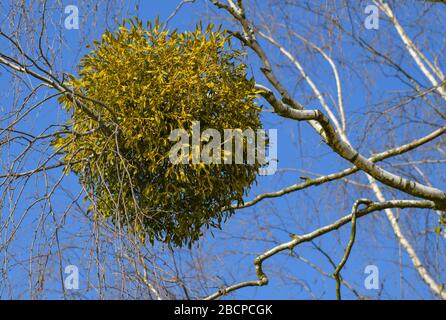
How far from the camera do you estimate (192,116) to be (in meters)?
2.76

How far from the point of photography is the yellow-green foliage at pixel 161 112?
274 cm

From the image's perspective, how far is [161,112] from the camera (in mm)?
2732

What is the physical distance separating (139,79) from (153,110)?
14 centimetres

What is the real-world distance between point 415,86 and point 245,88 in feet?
4.98

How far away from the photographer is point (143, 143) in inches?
110

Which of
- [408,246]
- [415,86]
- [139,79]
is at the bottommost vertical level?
[408,246]

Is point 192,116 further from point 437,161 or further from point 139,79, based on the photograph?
point 437,161

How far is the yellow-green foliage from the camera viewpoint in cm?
274
